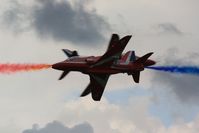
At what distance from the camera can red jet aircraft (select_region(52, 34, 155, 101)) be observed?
137375mm

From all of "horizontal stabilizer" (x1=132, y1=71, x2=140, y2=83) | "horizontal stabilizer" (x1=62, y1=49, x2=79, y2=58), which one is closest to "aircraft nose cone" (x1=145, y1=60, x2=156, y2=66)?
"horizontal stabilizer" (x1=132, y1=71, x2=140, y2=83)

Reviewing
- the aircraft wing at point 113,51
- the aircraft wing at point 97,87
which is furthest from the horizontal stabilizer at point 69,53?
the aircraft wing at point 97,87

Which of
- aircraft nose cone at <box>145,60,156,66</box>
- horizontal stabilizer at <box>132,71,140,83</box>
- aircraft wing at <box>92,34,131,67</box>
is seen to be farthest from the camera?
horizontal stabilizer at <box>132,71,140,83</box>

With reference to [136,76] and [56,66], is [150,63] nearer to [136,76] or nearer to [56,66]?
[136,76]

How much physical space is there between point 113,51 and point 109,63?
85.6 inches

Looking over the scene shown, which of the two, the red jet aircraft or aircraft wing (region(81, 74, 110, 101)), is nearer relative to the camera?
the red jet aircraft

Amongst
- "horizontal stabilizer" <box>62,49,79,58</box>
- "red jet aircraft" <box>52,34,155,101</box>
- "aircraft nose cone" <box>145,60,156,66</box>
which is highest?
"horizontal stabilizer" <box>62,49,79,58</box>

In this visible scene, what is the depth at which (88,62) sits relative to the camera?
5423 inches

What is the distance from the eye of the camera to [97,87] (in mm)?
146875

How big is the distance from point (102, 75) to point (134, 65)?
676 centimetres

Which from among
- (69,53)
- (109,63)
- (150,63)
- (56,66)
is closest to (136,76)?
(150,63)

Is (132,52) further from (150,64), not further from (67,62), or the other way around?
(67,62)

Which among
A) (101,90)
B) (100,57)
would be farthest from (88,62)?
→ (101,90)

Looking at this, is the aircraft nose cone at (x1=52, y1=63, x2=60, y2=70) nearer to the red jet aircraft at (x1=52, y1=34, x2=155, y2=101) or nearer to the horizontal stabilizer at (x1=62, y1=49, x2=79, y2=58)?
the red jet aircraft at (x1=52, y1=34, x2=155, y2=101)
